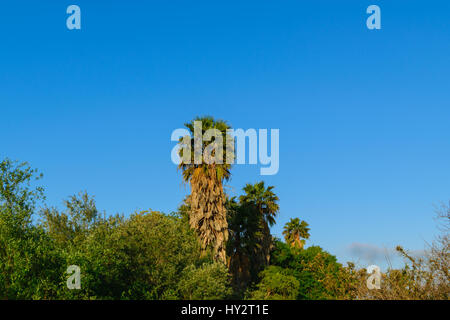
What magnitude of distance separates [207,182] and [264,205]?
12841mm

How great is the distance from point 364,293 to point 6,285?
780 inches

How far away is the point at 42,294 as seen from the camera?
85.9 feet

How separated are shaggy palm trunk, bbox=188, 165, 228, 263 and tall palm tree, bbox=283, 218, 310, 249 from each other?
41.3m

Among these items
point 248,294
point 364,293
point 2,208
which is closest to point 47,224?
point 2,208

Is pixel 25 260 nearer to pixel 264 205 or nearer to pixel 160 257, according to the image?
pixel 160 257

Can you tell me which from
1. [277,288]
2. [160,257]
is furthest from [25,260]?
[277,288]

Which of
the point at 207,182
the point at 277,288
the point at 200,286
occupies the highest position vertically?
the point at 207,182

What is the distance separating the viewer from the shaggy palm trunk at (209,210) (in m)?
40.5

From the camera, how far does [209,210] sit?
1623 inches

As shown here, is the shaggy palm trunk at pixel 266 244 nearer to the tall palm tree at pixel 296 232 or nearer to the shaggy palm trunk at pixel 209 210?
the shaggy palm trunk at pixel 209 210

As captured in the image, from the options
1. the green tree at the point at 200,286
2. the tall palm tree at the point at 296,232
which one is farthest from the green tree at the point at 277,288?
the tall palm tree at the point at 296,232

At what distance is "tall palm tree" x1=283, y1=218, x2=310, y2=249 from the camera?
80369 millimetres

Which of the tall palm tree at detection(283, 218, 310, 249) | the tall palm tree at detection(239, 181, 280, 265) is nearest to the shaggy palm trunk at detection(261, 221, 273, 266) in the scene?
the tall palm tree at detection(239, 181, 280, 265)

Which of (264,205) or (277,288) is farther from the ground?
(264,205)
